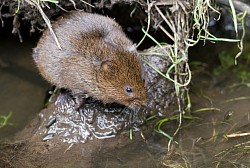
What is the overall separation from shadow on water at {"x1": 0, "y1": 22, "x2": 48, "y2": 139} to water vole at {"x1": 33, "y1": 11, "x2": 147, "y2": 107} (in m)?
0.60

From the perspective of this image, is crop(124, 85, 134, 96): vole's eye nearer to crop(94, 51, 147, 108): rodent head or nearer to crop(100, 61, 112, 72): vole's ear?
crop(94, 51, 147, 108): rodent head

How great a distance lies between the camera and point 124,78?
4.12 metres

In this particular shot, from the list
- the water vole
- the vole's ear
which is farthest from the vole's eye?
the vole's ear

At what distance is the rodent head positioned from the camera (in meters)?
4.11

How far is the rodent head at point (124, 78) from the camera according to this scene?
13.5 feet

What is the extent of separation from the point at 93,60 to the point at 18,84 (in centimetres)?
140

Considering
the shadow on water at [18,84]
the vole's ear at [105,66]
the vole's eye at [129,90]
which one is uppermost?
the vole's ear at [105,66]

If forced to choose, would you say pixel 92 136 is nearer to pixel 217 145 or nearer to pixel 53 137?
pixel 53 137

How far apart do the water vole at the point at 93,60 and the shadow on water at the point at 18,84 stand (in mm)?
597

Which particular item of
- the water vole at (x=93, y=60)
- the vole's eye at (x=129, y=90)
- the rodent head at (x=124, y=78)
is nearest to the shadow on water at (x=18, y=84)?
the water vole at (x=93, y=60)

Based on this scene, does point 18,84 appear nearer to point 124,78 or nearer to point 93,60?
point 93,60

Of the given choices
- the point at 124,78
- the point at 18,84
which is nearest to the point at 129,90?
the point at 124,78

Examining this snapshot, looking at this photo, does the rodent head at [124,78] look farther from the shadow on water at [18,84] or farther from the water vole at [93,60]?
the shadow on water at [18,84]

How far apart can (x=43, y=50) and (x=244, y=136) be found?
1.78 meters
